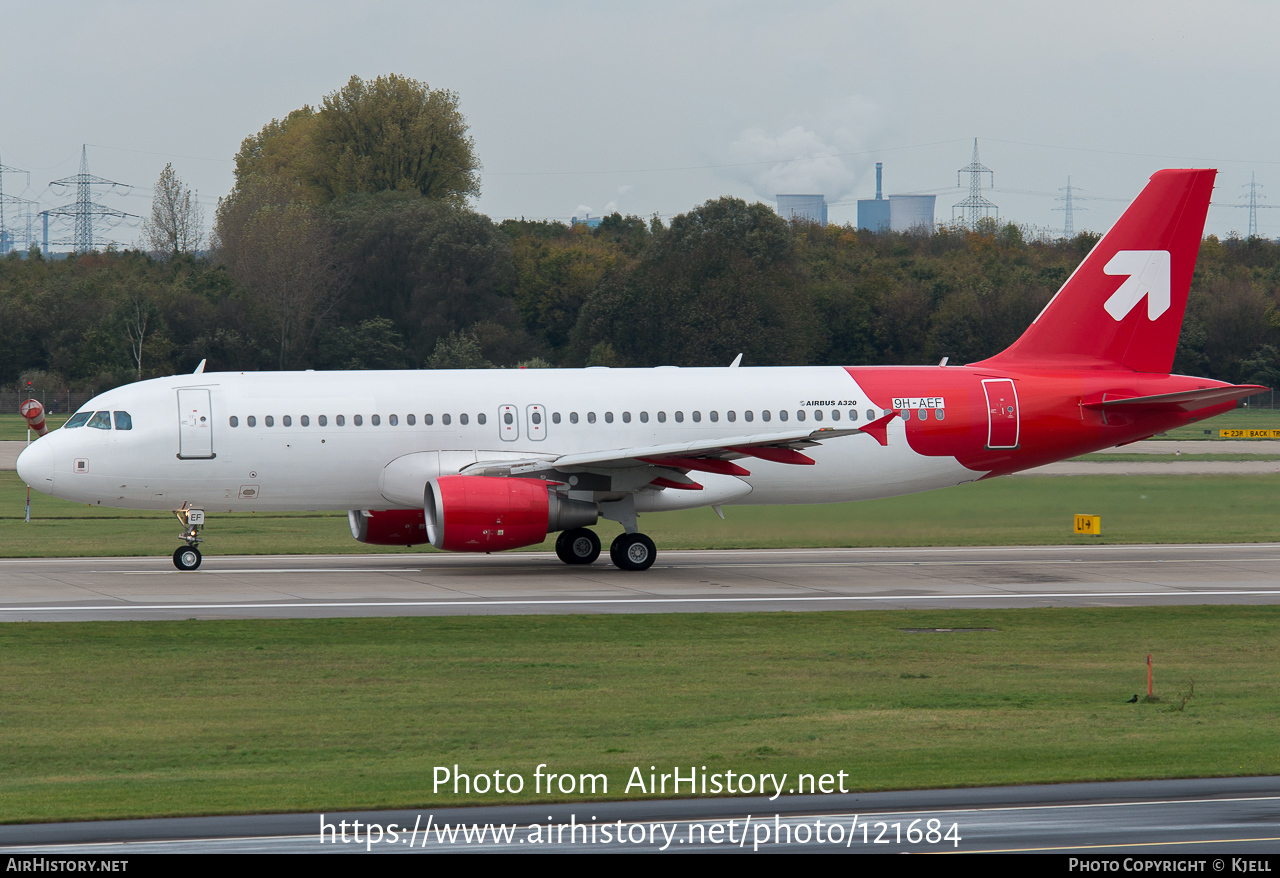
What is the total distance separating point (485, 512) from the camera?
26.4 m

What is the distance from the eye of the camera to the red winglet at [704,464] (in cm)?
2792

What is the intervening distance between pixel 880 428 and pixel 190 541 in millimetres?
14056

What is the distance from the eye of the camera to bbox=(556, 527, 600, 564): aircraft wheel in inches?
1186

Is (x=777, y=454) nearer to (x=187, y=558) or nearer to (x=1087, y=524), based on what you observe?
(x=1087, y=524)

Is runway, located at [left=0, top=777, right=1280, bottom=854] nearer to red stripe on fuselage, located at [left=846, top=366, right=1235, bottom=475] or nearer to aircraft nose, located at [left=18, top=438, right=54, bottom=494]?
aircraft nose, located at [left=18, top=438, right=54, bottom=494]

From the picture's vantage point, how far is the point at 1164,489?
132 ft

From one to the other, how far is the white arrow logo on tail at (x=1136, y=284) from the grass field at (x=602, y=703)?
1009cm

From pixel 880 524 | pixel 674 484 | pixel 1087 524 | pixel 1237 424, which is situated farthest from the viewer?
pixel 1237 424

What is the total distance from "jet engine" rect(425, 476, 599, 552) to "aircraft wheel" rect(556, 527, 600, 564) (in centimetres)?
295

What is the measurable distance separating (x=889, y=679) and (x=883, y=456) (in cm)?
1292

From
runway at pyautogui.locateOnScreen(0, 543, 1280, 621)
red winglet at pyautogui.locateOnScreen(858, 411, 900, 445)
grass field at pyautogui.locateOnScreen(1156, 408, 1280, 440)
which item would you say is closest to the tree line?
grass field at pyautogui.locateOnScreen(1156, 408, 1280, 440)

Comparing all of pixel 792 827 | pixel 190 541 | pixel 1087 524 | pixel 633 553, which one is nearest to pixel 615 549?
pixel 633 553

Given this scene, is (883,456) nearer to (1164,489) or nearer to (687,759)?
(1164,489)

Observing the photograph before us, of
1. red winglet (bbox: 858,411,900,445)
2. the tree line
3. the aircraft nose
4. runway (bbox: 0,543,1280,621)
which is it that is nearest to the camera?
runway (bbox: 0,543,1280,621)
